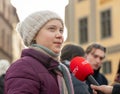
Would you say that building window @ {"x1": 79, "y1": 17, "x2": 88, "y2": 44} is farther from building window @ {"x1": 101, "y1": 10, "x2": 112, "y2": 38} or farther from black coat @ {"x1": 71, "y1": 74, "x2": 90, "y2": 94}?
black coat @ {"x1": 71, "y1": 74, "x2": 90, "y2": 94}

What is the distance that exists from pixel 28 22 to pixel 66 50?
4.81 feet

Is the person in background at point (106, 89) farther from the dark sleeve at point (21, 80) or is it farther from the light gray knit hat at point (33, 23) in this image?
the dark sleeve at point (21, 80)

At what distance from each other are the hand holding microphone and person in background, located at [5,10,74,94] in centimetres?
54

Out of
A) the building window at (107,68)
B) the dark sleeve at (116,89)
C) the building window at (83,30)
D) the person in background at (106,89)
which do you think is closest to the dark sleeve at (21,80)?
the person in background at (106,89)

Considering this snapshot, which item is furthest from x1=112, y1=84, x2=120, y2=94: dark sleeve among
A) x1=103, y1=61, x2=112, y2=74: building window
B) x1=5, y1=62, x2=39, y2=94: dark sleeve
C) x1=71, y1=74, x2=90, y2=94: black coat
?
x1=103, y1=61, x2=112, y2=74: building window

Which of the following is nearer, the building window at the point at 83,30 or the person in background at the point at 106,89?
the person in background at the point at 106,89

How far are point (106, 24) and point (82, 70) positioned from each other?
2492 cm

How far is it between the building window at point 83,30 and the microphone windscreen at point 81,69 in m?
25.3

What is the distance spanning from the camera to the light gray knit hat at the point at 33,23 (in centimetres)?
351

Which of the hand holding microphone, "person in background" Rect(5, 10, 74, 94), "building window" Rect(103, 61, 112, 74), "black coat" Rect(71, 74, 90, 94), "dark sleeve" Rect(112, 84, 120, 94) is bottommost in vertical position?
"building window" Rect(103, 61, 112, 74)

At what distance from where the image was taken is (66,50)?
5.00 metres

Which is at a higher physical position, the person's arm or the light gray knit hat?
the light gray knit hat

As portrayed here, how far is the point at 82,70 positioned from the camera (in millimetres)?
4066

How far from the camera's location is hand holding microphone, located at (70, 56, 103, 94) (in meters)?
4.04
